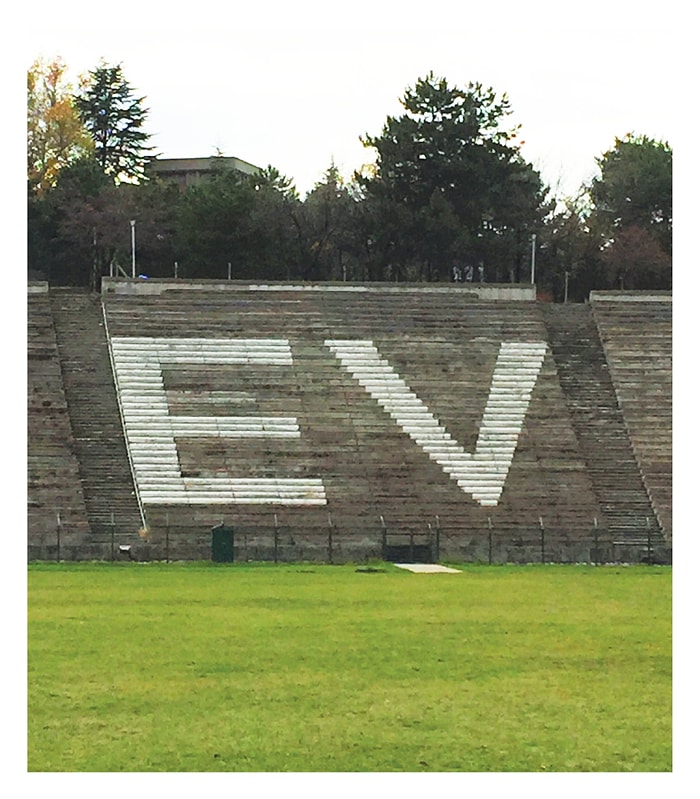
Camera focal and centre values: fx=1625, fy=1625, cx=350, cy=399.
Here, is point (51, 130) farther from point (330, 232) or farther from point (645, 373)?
point (645, 373)

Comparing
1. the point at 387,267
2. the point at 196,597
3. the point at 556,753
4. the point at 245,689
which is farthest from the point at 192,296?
the point at 556,753

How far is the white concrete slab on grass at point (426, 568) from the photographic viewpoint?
3032 cm

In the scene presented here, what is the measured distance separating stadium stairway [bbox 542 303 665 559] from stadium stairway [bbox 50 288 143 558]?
35.6ft

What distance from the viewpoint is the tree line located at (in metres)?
55.3

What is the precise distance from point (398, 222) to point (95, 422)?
18176 millimetres

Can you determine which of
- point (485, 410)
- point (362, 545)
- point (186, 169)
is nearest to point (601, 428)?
point (485, 410)

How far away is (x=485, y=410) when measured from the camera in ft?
133

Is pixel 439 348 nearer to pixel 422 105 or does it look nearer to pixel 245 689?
pixel 422 105

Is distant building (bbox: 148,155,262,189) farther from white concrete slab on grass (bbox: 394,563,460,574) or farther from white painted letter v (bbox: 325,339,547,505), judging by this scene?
white concrete slab on grass (bbox: 394,563,460,574)

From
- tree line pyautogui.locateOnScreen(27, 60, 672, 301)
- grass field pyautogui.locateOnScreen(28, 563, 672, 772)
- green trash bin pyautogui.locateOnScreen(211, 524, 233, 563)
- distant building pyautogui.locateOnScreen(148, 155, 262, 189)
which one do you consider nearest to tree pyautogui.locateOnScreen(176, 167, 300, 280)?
tree line pyautogui.locateOnScreen(27, 60, 672, 301)

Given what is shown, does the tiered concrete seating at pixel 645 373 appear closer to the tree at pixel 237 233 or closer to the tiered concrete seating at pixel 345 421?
the tiered concrete seating at pixel 345 421

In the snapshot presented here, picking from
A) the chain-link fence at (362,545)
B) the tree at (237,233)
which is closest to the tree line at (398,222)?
the tree at (237,233)

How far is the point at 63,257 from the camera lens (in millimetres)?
58781
